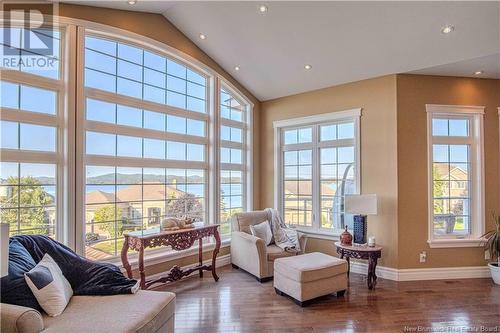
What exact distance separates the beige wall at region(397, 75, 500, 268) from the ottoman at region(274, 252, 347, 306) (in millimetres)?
1266

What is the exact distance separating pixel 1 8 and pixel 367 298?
16.6 feet

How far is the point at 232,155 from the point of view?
5438 mm

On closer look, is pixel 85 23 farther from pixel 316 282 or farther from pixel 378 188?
pixel 378 188

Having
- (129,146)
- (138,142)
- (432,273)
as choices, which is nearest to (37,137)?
(129,146)

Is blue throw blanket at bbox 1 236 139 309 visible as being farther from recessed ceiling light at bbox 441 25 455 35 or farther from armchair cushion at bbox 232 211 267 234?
recessed ceiling light at bbox 441 25 455 35

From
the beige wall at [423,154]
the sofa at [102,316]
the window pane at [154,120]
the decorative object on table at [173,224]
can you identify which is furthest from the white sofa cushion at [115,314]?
the beige wall at [423,154]

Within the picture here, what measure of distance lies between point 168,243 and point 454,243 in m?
4.06

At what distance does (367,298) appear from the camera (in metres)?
3.61

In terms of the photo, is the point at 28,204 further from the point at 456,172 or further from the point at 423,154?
the point at 456,172

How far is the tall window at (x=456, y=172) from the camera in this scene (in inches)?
177

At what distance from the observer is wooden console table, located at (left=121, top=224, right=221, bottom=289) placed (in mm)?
3371

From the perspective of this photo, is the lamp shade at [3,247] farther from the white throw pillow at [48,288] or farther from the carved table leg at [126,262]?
the carved table leg at [126,262]

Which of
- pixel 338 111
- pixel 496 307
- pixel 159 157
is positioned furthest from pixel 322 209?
pixel 159 157

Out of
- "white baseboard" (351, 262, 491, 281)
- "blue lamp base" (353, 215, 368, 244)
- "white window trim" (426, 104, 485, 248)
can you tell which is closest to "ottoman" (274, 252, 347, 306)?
"blue lamp base" (353, 215, 368, 244)
